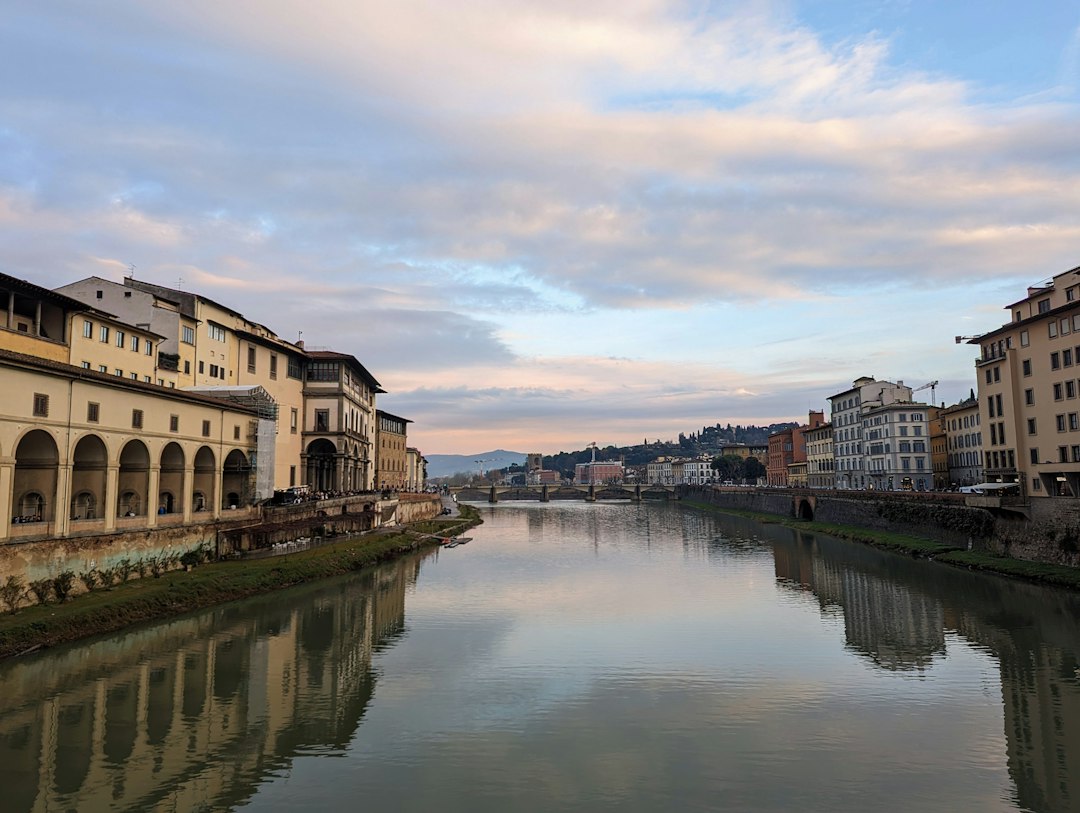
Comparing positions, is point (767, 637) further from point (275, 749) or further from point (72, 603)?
point (72, 603)

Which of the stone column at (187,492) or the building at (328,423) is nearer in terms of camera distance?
the stone column at (187,492)

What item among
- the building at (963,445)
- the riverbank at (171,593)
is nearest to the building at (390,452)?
the riverbank at (171,593)

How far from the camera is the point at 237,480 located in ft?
173

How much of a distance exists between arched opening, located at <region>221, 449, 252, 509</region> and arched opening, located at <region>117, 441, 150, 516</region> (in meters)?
8.42

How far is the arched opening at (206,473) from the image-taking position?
45.1 m

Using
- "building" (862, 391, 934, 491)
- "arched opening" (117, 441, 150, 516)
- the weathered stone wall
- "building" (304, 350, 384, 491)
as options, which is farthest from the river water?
"building" (862, 391, 934, 491)

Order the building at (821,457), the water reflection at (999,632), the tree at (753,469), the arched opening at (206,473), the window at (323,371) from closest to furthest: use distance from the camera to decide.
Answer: the water reflection at (999,632) < the arched opening at (206,473) < the window at (323,371) < the building at (821,457) < the tree at (753,469)

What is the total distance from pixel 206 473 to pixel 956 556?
51782mm

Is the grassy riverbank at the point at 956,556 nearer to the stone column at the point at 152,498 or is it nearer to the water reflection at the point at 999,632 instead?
the water reflection at the point at 999,632

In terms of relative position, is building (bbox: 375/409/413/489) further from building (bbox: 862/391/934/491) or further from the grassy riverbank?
building (bbox: 862/391/934/491)

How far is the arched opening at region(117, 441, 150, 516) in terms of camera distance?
3847 centimetres

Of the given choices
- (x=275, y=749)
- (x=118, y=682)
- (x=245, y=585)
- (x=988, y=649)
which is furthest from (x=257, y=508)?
(x=988, y=649)

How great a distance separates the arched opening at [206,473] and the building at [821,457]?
10085cm

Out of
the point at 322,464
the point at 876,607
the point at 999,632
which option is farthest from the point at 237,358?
the point at 999,632
